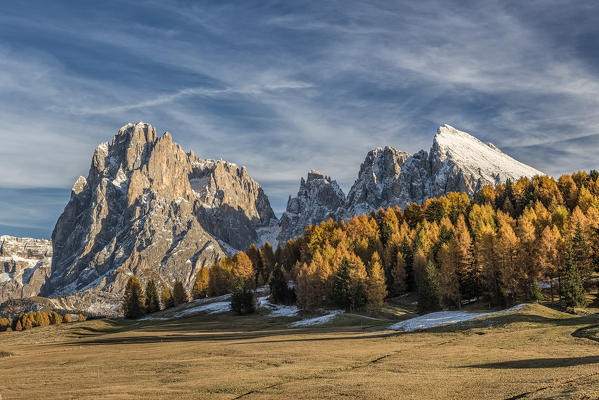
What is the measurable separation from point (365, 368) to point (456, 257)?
5258 centimetres

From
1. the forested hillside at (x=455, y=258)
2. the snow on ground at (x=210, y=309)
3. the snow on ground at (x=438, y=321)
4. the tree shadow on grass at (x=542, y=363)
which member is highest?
the forested hillside at (x=455, y=258)

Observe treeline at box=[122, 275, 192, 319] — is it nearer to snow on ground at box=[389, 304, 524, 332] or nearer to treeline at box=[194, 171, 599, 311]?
treeline at box=[194, 171, 599, 311]

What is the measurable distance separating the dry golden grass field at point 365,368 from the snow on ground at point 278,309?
41.1 meters

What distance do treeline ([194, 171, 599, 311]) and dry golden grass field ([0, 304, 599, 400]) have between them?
18.9 meters

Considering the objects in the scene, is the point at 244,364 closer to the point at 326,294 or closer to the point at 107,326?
the point at 326,294

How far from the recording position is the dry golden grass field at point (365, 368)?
73.8 feet

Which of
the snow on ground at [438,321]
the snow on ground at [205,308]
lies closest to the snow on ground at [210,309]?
the snow on ground at [205,308]

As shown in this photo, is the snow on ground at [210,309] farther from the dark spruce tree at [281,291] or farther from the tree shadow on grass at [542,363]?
the tree shadow on grass at [542,363]

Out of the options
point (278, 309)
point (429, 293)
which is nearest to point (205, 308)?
point (278, 309)

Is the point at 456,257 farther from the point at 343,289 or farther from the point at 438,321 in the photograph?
the point at 438,321

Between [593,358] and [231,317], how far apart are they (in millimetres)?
79019

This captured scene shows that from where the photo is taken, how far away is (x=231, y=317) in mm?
96875

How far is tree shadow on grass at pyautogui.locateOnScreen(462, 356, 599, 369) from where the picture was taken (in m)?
26.5

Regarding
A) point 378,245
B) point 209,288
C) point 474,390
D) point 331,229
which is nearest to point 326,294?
point 378,245
